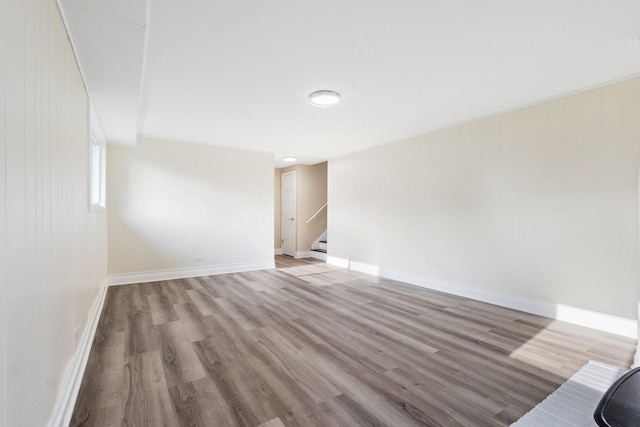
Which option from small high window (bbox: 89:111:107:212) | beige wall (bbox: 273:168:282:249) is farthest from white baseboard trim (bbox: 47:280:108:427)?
beige wall (bbox: 273:168:282:249)

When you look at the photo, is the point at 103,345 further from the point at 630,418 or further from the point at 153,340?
the point at 630,418

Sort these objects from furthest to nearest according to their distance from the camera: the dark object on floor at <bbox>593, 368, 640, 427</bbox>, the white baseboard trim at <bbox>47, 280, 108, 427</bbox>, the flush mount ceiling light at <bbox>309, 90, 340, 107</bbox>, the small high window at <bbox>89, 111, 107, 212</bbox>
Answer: the small high window at <bbox>89, 111, 107, 212</bbox> < the flush mount ceiling light at <bbox>309, 90, 340, 107</bbox> < the white baseboard trim at <bbox>47, 280, 108, 427</bbox> < the dark object on floor at <bbox>593, 368, 640, 427</bbox>

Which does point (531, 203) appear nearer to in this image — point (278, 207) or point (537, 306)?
point (537, 306)

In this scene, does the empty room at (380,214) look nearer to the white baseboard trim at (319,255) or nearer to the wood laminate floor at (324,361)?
the wood laminate floor at (324,361)

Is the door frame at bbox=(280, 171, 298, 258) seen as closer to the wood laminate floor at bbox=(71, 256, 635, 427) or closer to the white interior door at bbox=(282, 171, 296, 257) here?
the white interior door at bbox=(282, 171, 296, 257)

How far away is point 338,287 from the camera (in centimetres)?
454

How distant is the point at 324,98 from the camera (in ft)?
10.0

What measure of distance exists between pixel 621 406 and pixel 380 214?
4451 millimetres

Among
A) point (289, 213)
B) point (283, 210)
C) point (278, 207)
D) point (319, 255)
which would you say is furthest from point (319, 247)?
point (278, 207)

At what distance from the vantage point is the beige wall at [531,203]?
2809mm

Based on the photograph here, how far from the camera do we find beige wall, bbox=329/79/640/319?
2809 millimetres

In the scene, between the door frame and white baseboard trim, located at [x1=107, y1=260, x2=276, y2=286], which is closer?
white baseboard trim, located at [x1=107, y1=260, x2=276, y2=286]

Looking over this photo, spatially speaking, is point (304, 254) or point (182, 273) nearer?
point (182, 273)

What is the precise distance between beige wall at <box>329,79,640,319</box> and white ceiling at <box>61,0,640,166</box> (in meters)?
0.32
